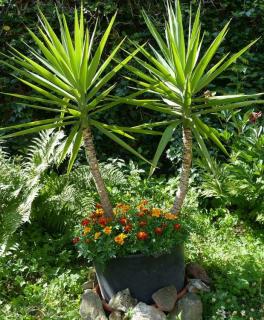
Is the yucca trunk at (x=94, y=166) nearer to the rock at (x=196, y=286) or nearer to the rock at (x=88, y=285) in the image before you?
the rock at (x=88, y=285)

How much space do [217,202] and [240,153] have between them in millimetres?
589

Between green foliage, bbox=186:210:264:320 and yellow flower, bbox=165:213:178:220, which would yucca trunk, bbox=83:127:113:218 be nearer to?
yellow flower, bbox=165:213:178:220

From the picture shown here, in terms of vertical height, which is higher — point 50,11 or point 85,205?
point 50,11

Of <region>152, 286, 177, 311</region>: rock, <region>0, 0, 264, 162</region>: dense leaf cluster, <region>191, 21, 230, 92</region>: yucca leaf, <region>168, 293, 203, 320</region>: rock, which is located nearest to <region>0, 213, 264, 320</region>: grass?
<region>168, 293, 203, 320</region>: rock

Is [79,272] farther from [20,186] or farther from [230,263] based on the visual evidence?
[230,263]

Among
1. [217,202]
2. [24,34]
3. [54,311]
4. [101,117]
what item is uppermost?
[24,34]

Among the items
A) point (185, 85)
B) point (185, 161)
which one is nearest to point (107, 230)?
point (185, 161)

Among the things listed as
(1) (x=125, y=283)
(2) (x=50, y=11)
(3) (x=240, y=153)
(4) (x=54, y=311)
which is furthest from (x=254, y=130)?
(2) (x=50, y=11)

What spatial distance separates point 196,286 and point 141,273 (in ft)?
1.47

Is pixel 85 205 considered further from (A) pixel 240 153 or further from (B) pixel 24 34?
(B) pixel 24 34

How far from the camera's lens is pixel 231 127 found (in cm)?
519

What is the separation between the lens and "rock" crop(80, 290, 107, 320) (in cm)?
324

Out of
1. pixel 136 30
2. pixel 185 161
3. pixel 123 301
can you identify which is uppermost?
pixel 136 30

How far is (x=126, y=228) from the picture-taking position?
3.14 m
